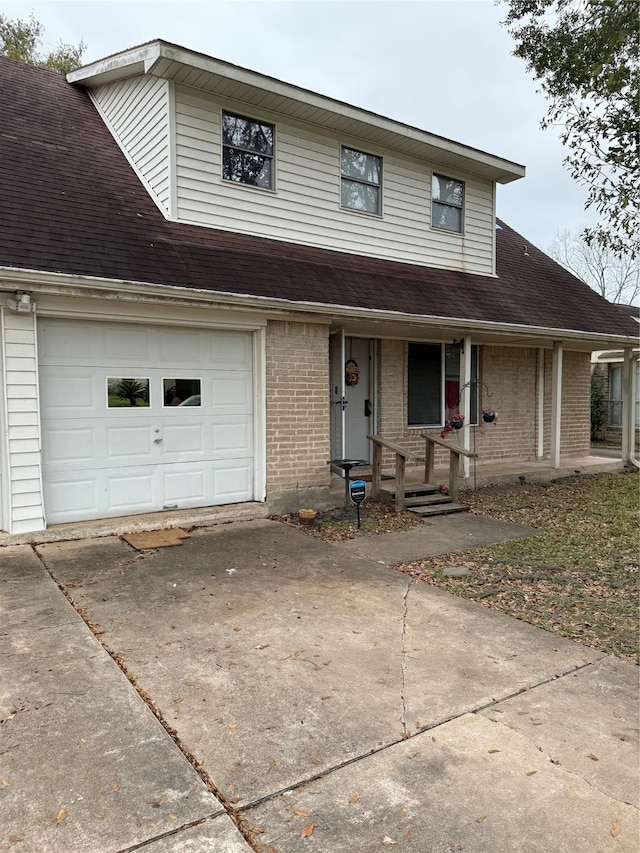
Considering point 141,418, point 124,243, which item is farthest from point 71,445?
point 124,243

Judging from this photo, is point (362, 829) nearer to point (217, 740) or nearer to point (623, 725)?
point (217, 740)

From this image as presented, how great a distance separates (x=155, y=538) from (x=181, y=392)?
1.83m

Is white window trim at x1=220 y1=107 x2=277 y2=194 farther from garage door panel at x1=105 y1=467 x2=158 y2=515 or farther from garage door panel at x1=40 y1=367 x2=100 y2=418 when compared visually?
garage door panel at x1=105 y1=467 x2=158 y2=515

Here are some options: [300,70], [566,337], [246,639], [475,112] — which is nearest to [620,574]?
[246,639]

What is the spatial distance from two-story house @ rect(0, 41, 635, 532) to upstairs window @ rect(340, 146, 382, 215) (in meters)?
0.04

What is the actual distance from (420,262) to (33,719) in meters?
9.30

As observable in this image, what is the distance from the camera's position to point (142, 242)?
6.71 metres

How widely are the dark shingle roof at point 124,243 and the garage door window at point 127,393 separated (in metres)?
1.21

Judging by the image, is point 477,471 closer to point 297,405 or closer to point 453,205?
point 297,405

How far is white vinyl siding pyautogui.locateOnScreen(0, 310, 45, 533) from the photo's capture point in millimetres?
5703

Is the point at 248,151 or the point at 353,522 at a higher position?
the point at 248,151

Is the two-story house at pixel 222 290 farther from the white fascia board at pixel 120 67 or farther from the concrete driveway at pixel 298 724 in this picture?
the concrete driveway at pixel 298 724

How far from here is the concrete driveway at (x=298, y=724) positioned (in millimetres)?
2203

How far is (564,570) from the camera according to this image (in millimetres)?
5625
